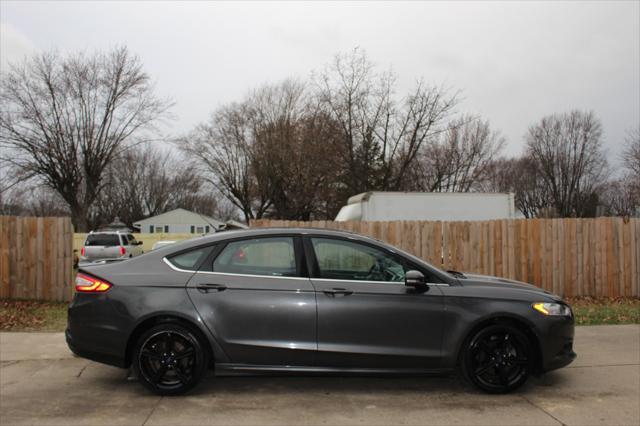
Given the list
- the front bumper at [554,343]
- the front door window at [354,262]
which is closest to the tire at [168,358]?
the front door window at [354,262]

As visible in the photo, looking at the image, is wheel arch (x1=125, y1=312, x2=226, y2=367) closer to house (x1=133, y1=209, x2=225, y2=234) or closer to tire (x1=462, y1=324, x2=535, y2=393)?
tire (x1=462, y1=324, x2=535, y2=393)

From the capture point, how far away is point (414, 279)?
470cm

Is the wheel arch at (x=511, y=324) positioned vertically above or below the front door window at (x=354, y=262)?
below

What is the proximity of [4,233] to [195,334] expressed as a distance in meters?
7.31

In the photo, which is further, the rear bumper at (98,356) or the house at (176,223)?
the house at (176,223)

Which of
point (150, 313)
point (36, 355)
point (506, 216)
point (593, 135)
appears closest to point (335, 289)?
point (150, 313)

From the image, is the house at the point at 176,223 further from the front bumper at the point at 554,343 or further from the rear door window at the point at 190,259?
the front bumper at the point at 554,343

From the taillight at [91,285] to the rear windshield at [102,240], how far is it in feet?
59.5

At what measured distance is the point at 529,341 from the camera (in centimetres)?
488

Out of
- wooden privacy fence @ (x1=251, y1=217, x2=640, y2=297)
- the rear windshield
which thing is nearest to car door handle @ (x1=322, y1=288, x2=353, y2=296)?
wooden privacy fence @ (x1=251, y1=217, x2=640, y2=297)

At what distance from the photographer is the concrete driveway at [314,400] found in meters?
4.25

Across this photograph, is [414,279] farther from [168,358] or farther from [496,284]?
[168,358]

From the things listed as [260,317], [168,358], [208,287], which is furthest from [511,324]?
[168,358]

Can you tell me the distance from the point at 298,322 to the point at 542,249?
338 inches
